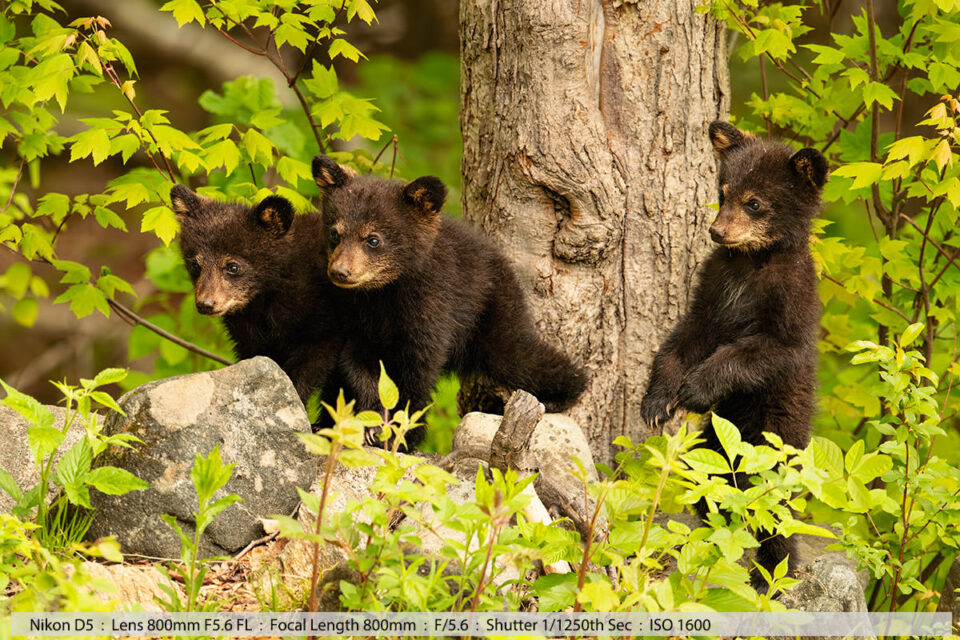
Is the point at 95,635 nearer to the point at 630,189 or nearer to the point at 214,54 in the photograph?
the point at 630,189

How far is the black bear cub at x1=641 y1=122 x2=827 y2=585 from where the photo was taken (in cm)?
408

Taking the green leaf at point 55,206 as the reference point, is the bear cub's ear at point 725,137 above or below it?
above

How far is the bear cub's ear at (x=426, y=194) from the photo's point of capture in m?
4.42

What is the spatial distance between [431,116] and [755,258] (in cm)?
431

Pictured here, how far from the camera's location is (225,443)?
12.1 feet

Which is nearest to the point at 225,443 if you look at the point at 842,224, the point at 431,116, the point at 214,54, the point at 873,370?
the point at 873,370

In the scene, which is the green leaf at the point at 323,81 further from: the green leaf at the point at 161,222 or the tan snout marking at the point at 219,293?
the tan snout marking at the point at 219,293

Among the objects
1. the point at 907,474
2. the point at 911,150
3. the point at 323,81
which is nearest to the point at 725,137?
the point at 911,150

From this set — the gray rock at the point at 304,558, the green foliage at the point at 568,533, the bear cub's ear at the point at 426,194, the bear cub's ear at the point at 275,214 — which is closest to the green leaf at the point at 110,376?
the gray rock at the point at 304,558

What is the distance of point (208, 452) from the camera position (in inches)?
142

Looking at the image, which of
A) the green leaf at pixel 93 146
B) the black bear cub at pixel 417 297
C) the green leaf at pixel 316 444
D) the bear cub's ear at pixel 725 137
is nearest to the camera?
the green leaf at pixel 316 444

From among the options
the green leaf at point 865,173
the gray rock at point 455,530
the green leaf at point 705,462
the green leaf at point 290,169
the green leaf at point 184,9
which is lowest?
the gray rock at point 455,530

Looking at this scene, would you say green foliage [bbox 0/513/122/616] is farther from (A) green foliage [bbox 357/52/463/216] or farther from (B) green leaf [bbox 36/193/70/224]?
(A) green foliage [bbox 357/52/463/216]

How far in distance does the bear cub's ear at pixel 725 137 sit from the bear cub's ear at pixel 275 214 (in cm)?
204
